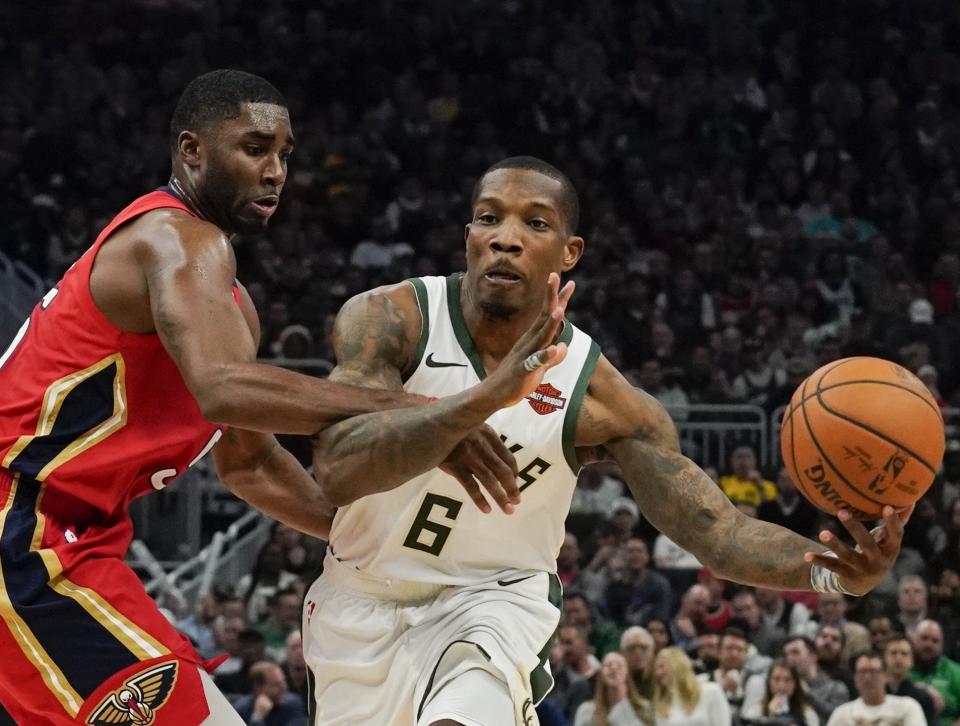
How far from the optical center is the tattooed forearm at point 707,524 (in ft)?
13.3

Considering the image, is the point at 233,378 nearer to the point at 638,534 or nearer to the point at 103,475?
the point at 103,475

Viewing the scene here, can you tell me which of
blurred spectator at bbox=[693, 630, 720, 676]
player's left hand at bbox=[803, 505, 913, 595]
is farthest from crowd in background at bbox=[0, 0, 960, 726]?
player's left hand at bbox=[803, 505, 913, 595]

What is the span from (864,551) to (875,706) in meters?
5.08

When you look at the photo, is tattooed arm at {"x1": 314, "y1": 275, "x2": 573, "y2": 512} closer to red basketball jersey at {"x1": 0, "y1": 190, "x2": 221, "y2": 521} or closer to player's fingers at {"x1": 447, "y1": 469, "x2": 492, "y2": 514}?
player's fingers at {"x1": 447, "y1": 469, "x2": 492, "y2": 514}

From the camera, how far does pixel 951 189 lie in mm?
15133

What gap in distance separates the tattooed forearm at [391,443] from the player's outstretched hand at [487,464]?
0.12 ft

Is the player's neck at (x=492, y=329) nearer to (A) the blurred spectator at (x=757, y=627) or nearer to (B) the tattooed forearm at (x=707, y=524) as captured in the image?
(B) the tattooed forearm at (x=707, y=524)


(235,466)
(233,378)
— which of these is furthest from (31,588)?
(235,466)

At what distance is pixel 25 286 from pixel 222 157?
919 centimetres

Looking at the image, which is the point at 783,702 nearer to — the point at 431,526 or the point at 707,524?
the point at 707,524

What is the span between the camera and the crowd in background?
10.4 metres

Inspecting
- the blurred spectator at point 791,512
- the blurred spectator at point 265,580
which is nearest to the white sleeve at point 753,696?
the blurred spectator at point 791,512

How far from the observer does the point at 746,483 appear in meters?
10.8

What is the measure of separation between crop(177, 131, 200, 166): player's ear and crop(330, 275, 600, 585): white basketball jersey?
79 cm
